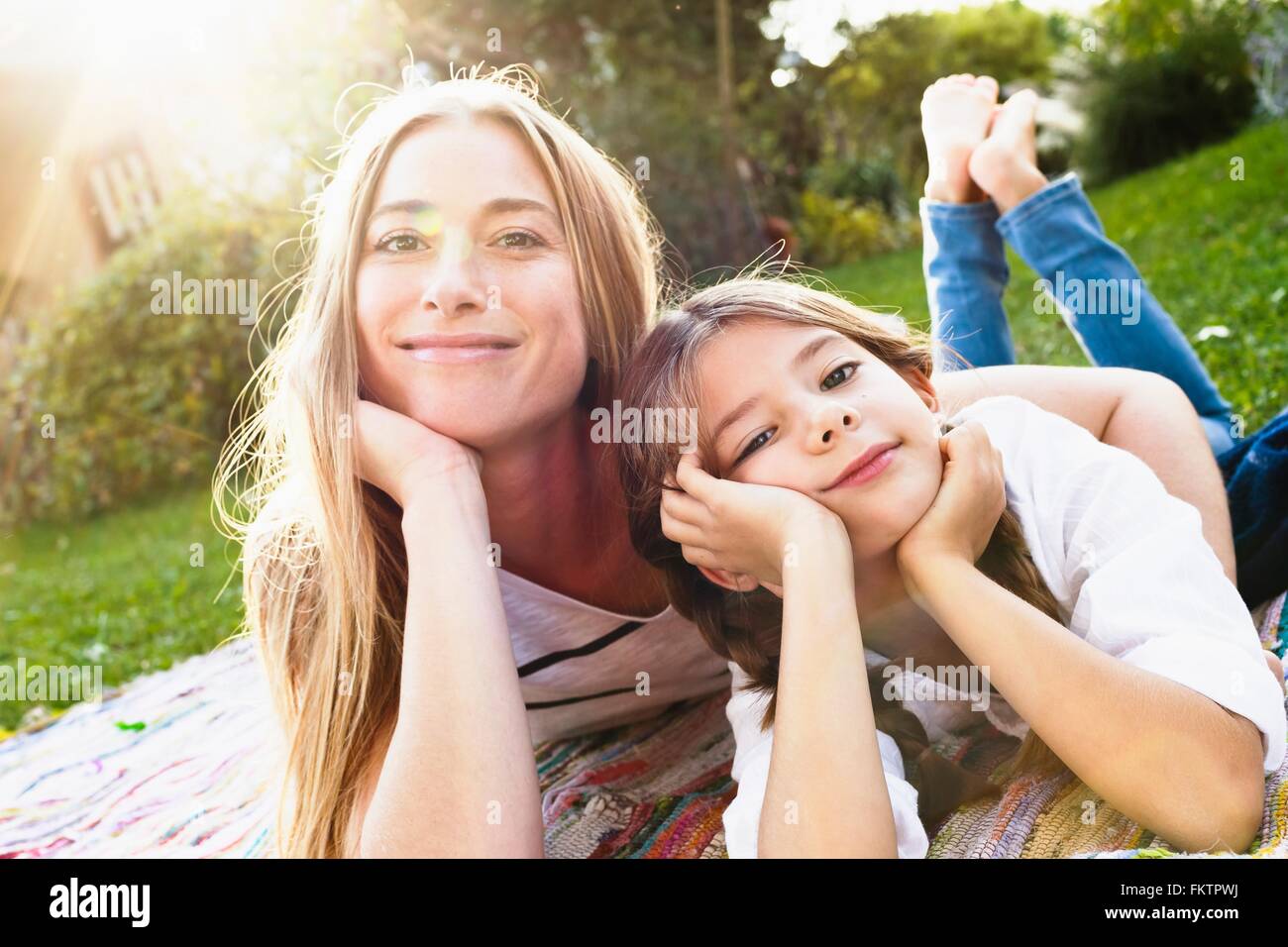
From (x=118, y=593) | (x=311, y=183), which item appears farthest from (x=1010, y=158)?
(x=311, y=183)

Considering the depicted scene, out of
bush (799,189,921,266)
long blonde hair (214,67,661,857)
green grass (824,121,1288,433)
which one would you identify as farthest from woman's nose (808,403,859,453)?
bush (799,189,921,266)

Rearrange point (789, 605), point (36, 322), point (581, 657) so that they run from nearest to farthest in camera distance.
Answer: point (789, 605)
point (581, 657)
point (36, 322)

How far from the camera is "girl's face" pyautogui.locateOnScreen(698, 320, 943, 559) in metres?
1.47

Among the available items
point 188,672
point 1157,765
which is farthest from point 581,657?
point 188,672

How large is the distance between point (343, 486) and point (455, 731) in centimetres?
54

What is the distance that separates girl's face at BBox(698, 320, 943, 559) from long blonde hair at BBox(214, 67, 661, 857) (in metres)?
0.44

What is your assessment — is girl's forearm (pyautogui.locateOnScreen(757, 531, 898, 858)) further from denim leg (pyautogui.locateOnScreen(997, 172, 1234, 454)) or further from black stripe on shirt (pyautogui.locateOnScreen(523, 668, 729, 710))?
denim leg (pyautogui.locateOnScreen(997, 172, 1234, 454))

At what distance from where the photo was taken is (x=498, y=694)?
4.81 feet

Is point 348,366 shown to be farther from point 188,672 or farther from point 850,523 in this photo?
point 188,672

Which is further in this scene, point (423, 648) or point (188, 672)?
point (188, 672)

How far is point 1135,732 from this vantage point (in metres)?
1.28
